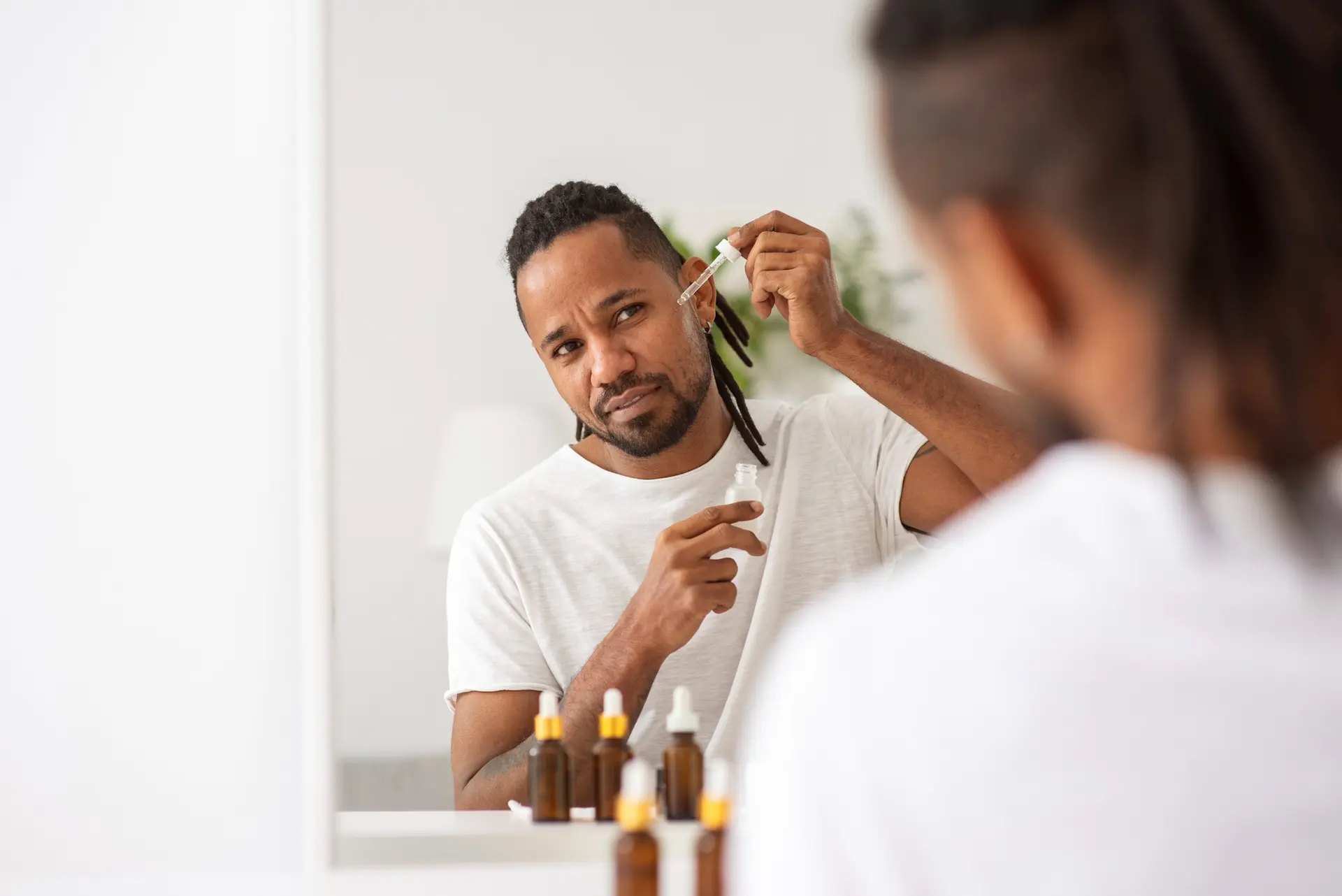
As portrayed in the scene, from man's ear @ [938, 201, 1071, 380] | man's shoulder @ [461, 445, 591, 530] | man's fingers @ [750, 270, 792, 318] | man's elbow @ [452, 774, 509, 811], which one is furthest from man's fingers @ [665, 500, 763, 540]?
man's ear @ [938, 201, 1071, 380]

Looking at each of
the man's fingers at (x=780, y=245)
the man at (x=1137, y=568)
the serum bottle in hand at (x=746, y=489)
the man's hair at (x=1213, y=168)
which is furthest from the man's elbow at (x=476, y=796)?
the man's hair at (x=1213, y=168)

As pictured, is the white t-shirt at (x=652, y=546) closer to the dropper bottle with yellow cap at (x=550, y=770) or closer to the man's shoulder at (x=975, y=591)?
the dropper bottle with yellow cap at (x=550, y=770)

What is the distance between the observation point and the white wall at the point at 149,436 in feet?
3.82

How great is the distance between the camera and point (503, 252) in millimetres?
1177

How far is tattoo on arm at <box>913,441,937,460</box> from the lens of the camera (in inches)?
47.8

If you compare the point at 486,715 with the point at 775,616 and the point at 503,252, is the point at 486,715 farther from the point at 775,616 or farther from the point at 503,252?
the point at 503,252

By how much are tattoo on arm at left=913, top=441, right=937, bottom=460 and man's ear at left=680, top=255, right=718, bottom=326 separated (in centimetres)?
26

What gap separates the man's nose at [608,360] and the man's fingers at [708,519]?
164 mm

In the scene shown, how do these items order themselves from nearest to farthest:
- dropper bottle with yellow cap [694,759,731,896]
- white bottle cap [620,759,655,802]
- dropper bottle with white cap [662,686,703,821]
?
white bottle cap [620,759,655,802]
dropper bottle with yellow cap [694,759,731,896]
dropper bottle with white cap [662,686,703,821]

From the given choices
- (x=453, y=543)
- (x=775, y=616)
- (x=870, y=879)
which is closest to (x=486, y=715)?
(x=453, y=543)

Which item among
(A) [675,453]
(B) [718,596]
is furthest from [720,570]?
(A) [675,453]

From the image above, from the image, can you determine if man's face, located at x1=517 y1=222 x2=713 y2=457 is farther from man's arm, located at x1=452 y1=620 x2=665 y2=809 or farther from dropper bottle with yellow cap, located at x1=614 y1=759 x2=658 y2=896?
dropper bottle with yellow cap, located at x1=614 y1=759 x2=658 y2=896

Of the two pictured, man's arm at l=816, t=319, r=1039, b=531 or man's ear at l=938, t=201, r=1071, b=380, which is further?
man's arm at l=816, t=319, r=1039, b=531

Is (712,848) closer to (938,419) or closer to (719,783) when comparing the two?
(719,783)
